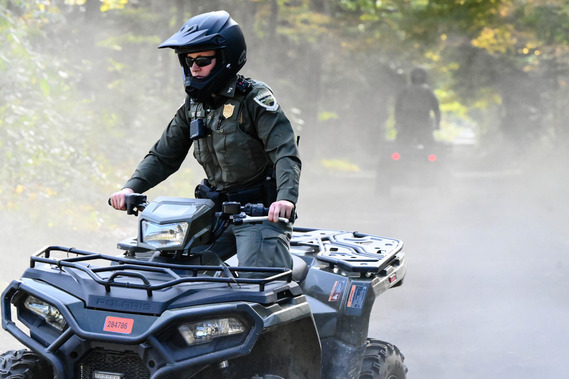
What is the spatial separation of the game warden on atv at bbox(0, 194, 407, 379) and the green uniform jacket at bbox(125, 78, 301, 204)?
38 cm

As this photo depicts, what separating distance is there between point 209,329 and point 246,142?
1319mm

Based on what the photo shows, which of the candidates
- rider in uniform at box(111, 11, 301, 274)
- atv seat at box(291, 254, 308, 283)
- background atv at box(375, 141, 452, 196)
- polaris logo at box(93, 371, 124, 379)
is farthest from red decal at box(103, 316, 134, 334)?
background atv at box(375, 141, 452, 196)

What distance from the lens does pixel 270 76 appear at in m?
25.9

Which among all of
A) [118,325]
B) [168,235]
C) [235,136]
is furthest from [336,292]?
[118,325]

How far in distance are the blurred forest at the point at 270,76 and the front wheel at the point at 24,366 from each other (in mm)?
6431

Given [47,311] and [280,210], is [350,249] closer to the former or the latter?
[280,210]

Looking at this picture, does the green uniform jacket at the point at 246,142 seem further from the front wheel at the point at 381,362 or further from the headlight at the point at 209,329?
the front wheel at the point at 381,362

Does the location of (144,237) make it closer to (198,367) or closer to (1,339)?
(198,367)

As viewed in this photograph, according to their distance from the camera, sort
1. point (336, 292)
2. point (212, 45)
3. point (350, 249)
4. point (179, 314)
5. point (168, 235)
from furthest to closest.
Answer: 1. point (350, 249)
2. point (336, 292)
3. point (212, 45)
4. point (168, 235)
5. point (179, 314)

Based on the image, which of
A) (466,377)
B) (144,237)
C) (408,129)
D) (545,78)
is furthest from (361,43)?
(144,237)

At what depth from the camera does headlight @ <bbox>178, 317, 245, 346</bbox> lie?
13.3 feet

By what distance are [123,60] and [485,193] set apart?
9.27 meters

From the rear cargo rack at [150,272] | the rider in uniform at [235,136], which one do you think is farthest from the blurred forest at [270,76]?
the rear cargo rack at [150,272]

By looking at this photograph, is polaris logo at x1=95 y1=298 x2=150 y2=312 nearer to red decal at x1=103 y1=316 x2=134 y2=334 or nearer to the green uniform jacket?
red decal at x1=103 y1=316 x2=134 y2=334
